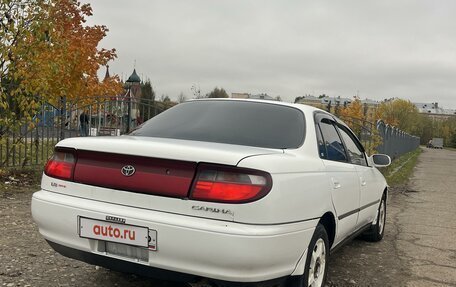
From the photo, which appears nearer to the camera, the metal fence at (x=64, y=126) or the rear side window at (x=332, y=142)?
the rear side window at (x=332, y=142)

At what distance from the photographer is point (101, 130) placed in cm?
1123

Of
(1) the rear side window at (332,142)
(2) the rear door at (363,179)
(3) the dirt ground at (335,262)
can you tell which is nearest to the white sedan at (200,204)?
(1) the rear side window at (332,142)

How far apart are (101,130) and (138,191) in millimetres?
8734

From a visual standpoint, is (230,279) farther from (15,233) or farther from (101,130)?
(101,130)

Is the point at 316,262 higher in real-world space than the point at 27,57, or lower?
lower

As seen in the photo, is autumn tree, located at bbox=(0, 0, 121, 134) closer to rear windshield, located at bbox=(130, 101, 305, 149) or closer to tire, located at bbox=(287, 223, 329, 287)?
rear windshield, located at bbox=(130, 101, 305, 149)

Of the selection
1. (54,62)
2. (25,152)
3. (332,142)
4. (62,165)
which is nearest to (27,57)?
(54,62)

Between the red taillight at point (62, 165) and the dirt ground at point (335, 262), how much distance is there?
Answer: 100cm

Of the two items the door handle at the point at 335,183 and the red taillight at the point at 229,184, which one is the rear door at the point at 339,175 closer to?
the door handle at the point at 335,183

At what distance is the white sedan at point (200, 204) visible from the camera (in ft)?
8.83

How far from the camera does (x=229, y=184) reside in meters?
2.73

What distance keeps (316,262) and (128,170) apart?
1.59 metres

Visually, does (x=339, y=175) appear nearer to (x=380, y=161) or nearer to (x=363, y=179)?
(x=363, y=179)

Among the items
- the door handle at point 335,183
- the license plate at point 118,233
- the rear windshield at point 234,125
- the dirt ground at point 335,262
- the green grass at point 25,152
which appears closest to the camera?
the license plate at point 118,233
